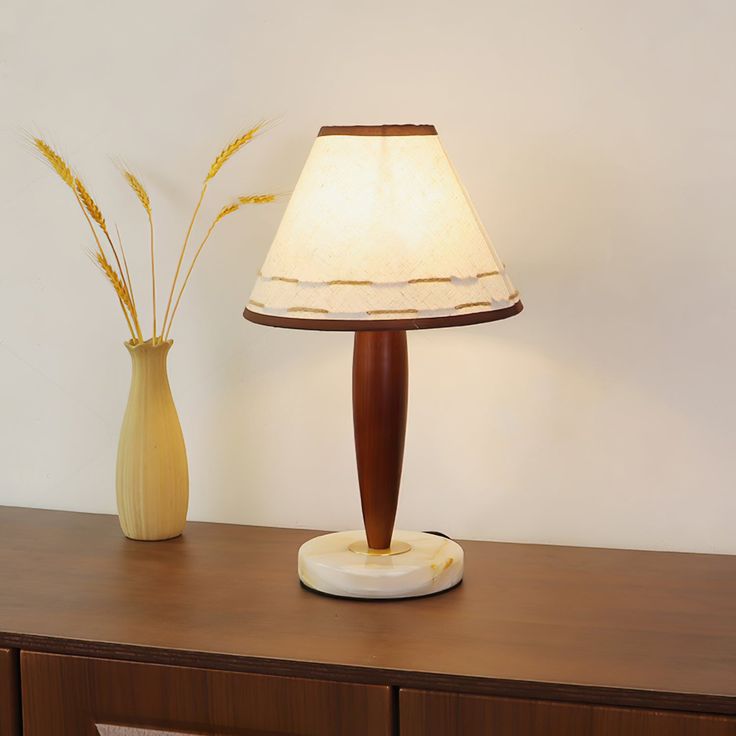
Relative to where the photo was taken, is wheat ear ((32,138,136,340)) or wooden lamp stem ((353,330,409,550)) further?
wheat ear ((32,138,136,340))

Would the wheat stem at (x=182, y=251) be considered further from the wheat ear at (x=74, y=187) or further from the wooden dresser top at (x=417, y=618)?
the wooden dresser top at (x=417, y=618)

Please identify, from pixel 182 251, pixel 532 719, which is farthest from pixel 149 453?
pixel 532 719

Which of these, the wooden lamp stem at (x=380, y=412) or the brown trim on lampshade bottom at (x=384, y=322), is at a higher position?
the brown trim on lampshade bottom at (x=384, y=322)

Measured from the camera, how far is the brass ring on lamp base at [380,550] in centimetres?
127

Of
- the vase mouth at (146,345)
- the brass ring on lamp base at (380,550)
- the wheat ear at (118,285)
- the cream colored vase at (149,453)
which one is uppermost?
the wheat ear at (118,285)

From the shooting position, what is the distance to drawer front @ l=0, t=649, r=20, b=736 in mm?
1120

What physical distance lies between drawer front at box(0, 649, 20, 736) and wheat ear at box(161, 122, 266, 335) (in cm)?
50

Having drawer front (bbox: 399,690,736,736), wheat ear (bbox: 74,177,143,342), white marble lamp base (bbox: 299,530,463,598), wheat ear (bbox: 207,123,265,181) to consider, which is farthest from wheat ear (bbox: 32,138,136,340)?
drawer front (bbox: 399,690,736,736)

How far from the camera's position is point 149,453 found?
1.41m

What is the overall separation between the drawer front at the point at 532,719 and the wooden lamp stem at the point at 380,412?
0.95ft

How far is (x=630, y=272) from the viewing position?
138 centimetres

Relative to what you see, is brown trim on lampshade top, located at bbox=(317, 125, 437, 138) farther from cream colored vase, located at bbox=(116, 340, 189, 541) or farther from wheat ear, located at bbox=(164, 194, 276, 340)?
cream colored vase, located at bbox=(116, 340, 189, 541)

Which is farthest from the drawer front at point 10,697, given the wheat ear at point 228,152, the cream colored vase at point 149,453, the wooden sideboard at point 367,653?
the wheat ear at point 228,152

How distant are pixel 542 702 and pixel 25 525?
2.84 ft
